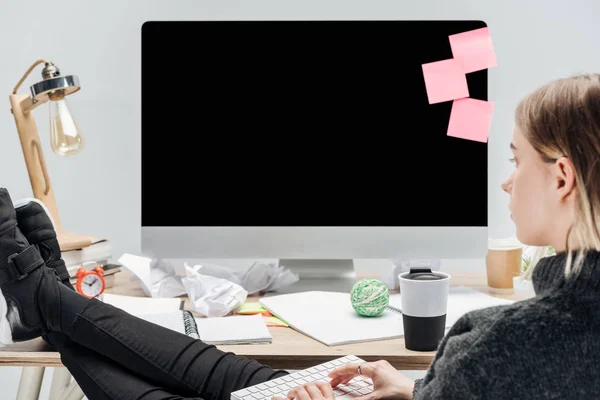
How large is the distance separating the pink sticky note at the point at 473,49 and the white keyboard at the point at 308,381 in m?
0.74

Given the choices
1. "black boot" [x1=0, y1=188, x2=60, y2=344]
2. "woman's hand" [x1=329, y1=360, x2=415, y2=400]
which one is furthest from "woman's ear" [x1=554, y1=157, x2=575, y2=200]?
"black boot" [x1=0, y1=188, x2=60, y2=344]

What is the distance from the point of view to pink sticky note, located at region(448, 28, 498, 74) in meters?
1.45

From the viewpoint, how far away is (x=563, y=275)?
72 centimetres

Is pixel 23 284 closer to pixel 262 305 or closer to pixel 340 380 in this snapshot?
pixel 262 305

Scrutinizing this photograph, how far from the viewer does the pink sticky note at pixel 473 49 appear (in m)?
1.45

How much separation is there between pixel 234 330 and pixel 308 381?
0.25 metres

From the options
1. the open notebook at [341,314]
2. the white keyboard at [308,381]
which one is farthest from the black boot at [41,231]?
the white keyboard at [308,381]

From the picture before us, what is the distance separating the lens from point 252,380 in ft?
3.48

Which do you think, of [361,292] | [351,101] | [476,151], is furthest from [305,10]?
[361,292]

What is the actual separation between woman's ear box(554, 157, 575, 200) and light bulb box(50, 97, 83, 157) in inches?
44.5

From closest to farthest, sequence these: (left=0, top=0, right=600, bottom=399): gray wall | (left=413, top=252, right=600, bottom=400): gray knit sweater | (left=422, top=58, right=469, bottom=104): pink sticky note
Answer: (left=413, top=252, right=600, bottom=400): gray knit sweater, (left=422, top=58, right=469, bottom=104): pink sticky note, (left=0, top=0, right=600, bottom=399): gray wall

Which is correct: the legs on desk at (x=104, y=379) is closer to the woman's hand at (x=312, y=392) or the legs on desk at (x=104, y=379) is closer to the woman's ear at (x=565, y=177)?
the woman's hand at (x=312, y=392)

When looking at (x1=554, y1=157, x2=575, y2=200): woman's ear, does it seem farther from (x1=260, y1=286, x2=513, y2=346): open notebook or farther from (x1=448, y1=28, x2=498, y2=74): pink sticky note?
(x1=448, y1=28, x2=498, y2=74): pink sticky note

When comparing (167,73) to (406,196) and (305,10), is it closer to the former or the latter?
(406,196)
